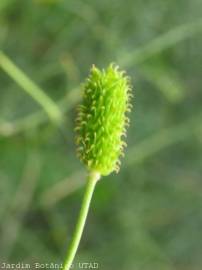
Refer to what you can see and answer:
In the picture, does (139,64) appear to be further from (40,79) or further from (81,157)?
(81,157)

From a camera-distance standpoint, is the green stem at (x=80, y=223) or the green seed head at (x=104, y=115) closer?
the green stem at (x=80, y=223)

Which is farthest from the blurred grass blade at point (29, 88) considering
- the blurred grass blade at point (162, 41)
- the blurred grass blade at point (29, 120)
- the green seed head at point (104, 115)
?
the green seed head at point (104, 115)

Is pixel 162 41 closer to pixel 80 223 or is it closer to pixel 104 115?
pixel 104 115

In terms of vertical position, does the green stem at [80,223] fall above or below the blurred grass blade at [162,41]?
below

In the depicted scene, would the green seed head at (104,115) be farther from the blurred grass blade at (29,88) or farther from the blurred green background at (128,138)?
→ the blurred green background at (128,138)

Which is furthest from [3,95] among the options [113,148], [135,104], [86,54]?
[113,148]

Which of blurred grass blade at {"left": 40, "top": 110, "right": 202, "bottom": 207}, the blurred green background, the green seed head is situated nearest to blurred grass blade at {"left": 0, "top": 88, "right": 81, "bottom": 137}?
the blurred green background
